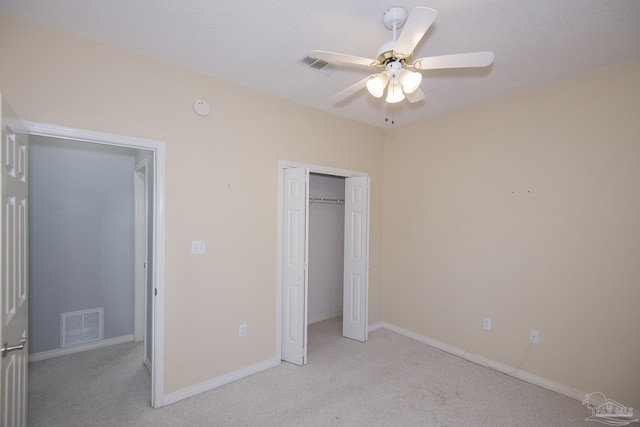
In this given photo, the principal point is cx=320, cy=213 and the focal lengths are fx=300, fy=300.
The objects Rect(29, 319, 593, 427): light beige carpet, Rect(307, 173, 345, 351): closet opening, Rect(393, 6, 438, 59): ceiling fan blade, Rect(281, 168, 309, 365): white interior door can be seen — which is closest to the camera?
Rect(393, 6, 438, 59): ceiling fan blade

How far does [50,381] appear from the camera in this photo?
2.74m

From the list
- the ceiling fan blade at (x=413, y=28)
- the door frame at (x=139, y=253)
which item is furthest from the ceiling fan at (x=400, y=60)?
the door frame at (x=139, y=253)

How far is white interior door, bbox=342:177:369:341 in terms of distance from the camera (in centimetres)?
374

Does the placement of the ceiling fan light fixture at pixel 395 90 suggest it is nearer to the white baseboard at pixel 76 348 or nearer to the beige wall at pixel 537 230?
→ the beige wall at pixel 537 230

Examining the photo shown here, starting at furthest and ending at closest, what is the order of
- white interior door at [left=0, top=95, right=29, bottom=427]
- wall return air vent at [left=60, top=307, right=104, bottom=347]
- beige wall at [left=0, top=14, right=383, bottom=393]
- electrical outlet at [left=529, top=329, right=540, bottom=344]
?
1. wall return air vent at [left=60, top=307, right=104, bottom=347]
2. electrical outlet at [left=529, top=329, right=540, bottom=344]
3. beige wall at [left=0, top=14, right=383, bottom=393]
4. white interior door at [left=0, top=95, right=29, bottom=427]

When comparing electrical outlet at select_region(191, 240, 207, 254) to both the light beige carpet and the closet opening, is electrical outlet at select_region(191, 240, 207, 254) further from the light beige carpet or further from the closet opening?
the closet opening

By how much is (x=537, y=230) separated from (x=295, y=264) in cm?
236

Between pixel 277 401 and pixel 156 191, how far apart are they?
198 centimetres

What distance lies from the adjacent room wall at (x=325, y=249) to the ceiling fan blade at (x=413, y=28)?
2.74 meters

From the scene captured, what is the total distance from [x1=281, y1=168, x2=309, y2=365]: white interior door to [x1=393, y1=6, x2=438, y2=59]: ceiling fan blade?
1.74 m

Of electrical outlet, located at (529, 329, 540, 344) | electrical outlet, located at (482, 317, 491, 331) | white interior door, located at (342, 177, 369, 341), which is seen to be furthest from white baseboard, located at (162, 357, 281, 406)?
electrical outlet, located at (529, 329, 540, 344)

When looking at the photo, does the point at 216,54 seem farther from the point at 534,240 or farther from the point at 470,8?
the point at 534,240

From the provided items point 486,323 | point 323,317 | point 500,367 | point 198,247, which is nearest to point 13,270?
point 198,247

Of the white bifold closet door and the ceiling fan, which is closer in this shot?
the ceiling fan
